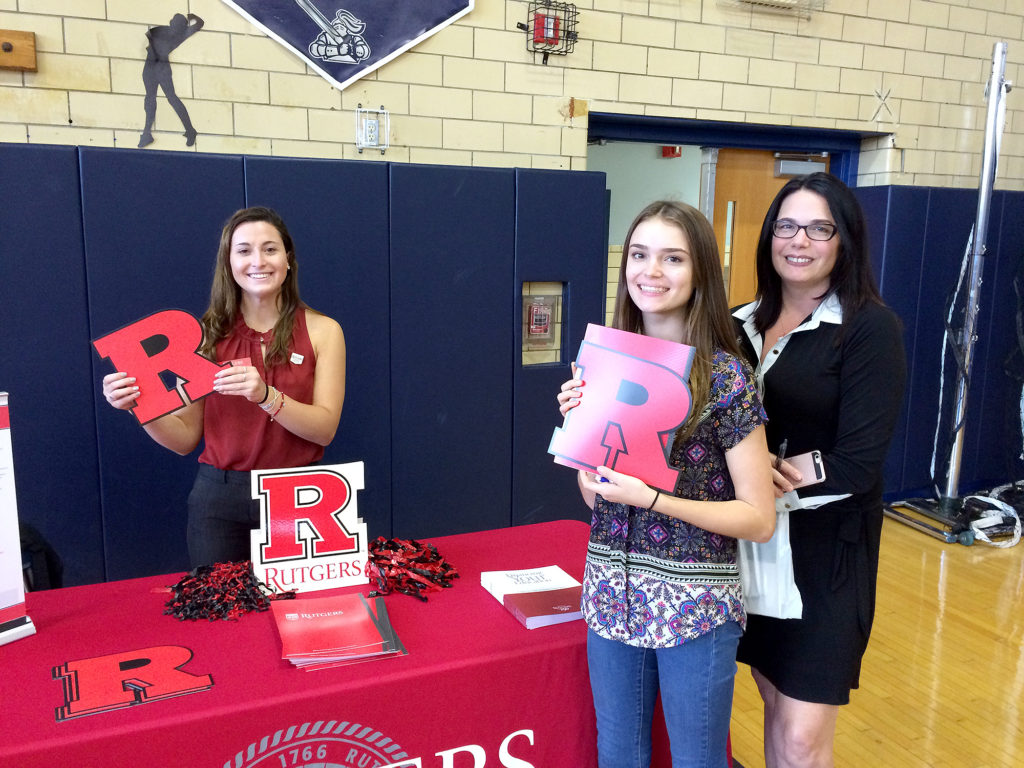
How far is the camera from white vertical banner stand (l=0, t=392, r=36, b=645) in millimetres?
1423

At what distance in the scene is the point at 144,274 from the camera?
2.87 metres

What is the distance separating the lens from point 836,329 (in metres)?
1.54

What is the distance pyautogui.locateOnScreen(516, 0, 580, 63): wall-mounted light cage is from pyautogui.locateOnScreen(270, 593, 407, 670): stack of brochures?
2.86m

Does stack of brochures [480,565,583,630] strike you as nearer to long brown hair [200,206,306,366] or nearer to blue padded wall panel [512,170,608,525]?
long brown hair [200,206,306,366]

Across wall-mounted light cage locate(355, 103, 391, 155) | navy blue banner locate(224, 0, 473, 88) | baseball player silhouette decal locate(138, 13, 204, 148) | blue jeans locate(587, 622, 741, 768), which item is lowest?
blue jeans locate(587, 622, 741, 768)

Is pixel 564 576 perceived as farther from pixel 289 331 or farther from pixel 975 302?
pixel 975 302

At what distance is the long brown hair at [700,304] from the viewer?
128 centimetres

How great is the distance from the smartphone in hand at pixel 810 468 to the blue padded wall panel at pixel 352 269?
2.08 meters

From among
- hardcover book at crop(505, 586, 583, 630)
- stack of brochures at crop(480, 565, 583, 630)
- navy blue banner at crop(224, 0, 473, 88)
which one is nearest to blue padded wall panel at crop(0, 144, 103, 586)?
navy blue banner at crop(224, 0, 473, 88)

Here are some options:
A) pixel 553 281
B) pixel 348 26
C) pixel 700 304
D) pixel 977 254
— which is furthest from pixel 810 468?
pixel 977 254

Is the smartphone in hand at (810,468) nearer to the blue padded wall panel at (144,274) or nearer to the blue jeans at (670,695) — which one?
the blue jeans at (670,695)

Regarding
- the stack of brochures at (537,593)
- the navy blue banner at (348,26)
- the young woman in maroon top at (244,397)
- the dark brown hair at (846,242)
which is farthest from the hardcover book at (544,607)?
the navy blue banner at (348,26)

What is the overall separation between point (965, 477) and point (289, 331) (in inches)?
178

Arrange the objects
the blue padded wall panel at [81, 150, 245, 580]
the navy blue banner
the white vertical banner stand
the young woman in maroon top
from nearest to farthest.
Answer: the white vertical banner stand, the young woman in maroon top, the blue padded wall panel at [81, 150, 245, 580], the navy blue banner
